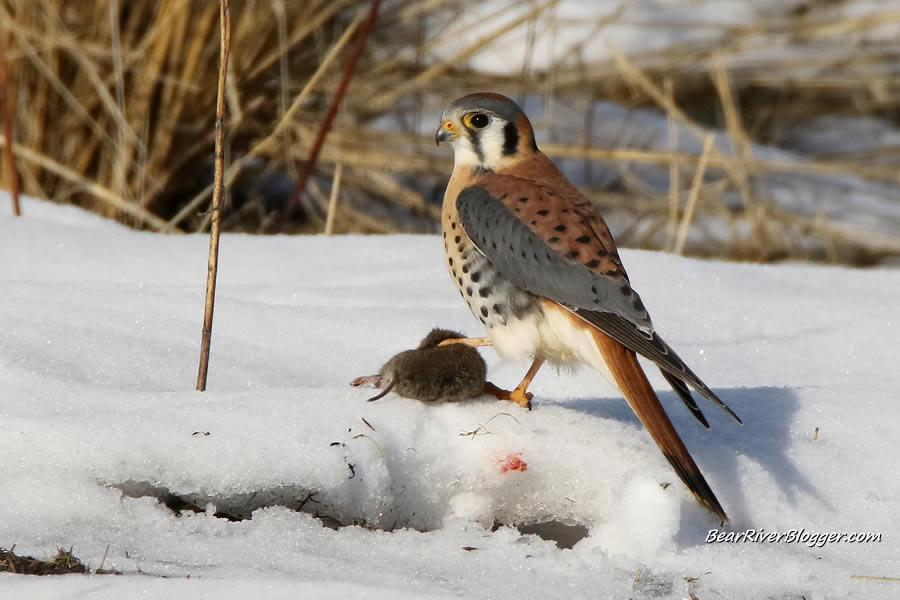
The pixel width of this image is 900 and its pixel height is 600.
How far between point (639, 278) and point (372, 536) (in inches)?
68.8

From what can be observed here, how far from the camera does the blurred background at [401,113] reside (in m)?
4.55

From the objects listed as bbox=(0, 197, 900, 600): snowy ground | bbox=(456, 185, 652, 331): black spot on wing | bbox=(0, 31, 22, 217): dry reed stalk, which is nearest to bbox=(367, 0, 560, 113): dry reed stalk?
bbox=(0, 31, 22, 217): dry reed stalk

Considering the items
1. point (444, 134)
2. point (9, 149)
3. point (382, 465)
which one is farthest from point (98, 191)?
point (382, 465)

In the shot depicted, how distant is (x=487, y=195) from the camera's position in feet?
8.87

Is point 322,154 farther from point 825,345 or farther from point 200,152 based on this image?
point 825,345

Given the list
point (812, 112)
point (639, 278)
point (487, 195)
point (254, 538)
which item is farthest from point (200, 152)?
point (812, 112)

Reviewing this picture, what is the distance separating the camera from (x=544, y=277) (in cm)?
252

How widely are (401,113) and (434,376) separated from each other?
3.11 m

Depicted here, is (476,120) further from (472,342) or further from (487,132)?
(472,342)

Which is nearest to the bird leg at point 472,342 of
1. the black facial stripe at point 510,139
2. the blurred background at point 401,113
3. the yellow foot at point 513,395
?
the yellow foot at point 513,395

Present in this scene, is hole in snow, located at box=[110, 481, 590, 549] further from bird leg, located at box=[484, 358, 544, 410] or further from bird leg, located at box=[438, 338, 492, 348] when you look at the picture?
bird leg, located at box=[438, 338, 492, 348]

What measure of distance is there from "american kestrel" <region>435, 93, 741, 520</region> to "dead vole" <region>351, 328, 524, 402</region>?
3.9 inches

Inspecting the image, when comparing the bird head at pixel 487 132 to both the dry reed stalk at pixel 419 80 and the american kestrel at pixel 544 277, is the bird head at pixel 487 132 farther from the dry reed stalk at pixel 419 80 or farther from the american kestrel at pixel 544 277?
the dry reed stalk at pixel 419 80

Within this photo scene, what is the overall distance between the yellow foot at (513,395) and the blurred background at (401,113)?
1.53 m
